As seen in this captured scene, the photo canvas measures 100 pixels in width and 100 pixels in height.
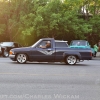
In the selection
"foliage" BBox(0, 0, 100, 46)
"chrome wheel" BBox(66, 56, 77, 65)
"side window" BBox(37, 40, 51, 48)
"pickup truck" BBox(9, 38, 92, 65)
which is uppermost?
"foliage" BBox(0, 0, 100, 46)

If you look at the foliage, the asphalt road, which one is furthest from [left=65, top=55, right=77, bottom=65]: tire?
the foliage

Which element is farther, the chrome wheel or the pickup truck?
the chrome wheel

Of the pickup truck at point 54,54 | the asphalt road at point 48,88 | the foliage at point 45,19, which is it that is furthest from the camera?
the foliage at point 45,19

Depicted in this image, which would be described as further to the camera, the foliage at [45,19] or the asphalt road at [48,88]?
the foliage at [45,19]

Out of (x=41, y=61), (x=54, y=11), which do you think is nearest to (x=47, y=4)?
(x=54, y=11)

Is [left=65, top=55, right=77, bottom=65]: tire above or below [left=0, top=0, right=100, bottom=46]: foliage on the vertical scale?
below

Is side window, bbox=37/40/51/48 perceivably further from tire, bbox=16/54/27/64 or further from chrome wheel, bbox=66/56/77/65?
chrome wheel, bbox=66/56/77/65

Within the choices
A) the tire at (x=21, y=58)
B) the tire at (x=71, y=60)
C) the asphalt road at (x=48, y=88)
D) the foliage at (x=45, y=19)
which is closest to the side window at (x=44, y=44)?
the tire at (x=21, y=58)

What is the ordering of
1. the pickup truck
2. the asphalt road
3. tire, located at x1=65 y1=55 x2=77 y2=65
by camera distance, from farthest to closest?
tire, located at x1=65 y1=55 x2=77 y2=65 < the pickup truck < the asphalt road

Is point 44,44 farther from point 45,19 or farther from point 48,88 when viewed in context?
point 45,19

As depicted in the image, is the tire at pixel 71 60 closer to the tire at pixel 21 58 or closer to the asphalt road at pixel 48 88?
the tire at pixel 21 58

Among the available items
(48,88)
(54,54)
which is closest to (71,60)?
(54,54)

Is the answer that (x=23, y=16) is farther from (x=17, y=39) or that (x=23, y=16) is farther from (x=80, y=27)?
(x=80, y=27)

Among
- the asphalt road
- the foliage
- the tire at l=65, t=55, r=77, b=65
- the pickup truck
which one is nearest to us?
the asphalt road
